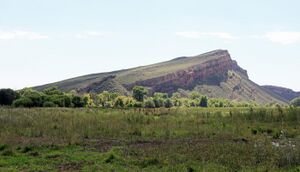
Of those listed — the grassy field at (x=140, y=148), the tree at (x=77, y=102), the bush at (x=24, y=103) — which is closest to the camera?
the grassy field at (x=140, y=148)

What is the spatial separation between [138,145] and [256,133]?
10.3 m

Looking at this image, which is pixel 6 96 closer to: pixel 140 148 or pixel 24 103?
pixel 24 103

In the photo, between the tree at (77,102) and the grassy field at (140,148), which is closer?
the grassy field at (140,148)

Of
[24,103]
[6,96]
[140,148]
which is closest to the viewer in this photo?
[140,148]

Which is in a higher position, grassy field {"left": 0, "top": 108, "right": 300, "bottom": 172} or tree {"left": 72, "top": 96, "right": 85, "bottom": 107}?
tree {"left": 72, "top": 96, "right": 85, "bottom": 107}

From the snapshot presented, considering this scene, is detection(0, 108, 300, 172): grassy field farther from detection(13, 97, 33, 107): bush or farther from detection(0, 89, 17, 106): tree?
detection(0, 89, 17, 106): tree

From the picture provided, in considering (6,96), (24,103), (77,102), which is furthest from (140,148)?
(77,102)

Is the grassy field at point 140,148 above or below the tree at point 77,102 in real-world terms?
below

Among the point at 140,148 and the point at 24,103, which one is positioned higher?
the point at 24,103

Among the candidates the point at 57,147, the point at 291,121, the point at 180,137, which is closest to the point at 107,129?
the point at 180,137

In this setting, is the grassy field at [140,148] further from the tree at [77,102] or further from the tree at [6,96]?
the tree at [77,102]

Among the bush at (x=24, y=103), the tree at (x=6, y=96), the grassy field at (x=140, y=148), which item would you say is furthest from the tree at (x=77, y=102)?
the grassy field at (x=140, y=148)

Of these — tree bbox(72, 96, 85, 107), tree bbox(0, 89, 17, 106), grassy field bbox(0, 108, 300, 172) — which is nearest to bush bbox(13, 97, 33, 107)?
tree bbox(0, 89, 17, 106)

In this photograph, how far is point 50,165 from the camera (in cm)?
1555
